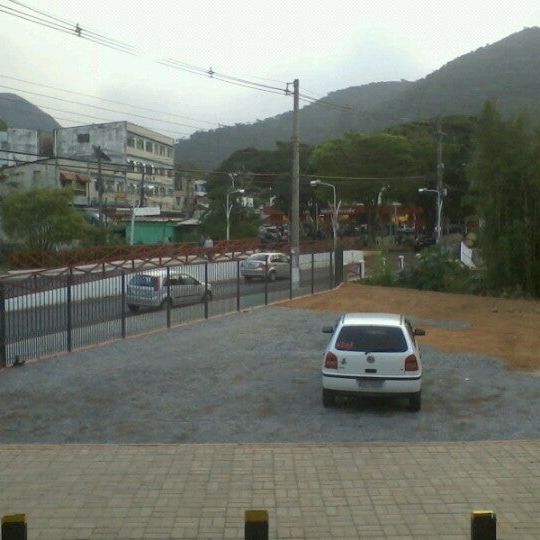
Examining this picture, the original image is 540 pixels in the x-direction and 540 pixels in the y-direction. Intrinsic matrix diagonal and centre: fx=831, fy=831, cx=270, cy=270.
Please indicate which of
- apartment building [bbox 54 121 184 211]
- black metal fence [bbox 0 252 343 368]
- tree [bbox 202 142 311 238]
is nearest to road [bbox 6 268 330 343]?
black metal fence [bbox 0 252 343 368]

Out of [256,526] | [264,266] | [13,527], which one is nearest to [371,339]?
[256,526]

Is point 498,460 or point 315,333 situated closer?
point 498,460

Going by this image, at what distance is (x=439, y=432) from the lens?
11.5 metres

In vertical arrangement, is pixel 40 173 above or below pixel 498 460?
above

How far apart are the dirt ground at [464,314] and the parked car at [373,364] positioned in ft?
16.1

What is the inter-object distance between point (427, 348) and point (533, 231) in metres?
12.4

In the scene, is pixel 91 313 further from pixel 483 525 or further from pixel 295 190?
pixel 295 190

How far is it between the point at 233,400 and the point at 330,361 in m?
1.96

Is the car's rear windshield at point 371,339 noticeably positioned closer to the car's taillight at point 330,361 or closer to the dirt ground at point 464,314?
the car's taillight at point 330,361

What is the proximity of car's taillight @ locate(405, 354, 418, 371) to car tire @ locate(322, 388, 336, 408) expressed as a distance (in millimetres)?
1192

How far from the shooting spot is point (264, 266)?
99.5 feet

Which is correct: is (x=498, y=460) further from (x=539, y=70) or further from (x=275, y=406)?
(x=539, y=70)

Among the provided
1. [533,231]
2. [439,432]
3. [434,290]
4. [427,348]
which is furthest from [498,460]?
[434,290]

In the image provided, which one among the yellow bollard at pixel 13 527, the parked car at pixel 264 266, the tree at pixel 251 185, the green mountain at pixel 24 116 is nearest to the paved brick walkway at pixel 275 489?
the yellow bollard at pixel 13 527
